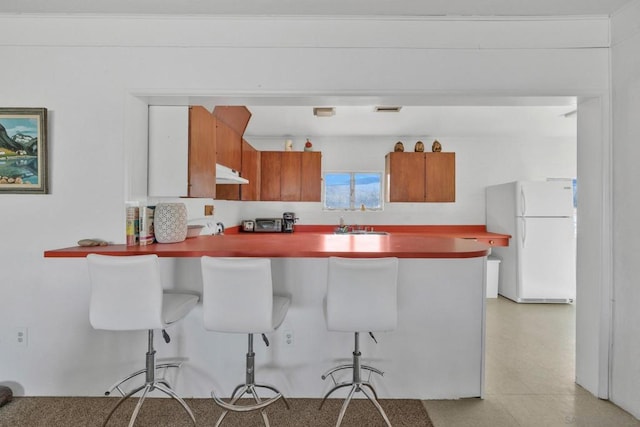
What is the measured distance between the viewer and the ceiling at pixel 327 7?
1.94m

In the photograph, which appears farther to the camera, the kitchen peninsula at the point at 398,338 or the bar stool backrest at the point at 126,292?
the kitchen peninsula at the point at 398,338

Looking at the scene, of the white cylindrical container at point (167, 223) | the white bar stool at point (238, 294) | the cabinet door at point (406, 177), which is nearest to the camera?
the white bar stool at point (238, 294)

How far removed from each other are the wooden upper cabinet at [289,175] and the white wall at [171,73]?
261cm

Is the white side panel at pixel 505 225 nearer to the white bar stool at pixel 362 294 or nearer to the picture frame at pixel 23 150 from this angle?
the white bar stool at pixel 362 294

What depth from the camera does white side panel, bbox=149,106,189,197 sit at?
2270mm

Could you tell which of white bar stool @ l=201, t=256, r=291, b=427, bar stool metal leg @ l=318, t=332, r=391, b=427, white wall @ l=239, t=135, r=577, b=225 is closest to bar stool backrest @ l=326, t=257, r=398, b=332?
bar stool metal leg @ l=318, t=332, r=391, b=427

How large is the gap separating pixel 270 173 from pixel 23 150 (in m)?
2.92

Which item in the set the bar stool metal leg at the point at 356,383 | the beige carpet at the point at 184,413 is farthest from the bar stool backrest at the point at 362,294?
the beige carpet at the point at 184,413

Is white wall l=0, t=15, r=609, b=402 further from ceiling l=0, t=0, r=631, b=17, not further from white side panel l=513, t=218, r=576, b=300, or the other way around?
white side panel l=513, t=218, r=576, b=300

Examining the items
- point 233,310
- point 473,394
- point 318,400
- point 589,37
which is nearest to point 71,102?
point 233,310

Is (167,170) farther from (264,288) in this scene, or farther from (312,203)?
(312,203)

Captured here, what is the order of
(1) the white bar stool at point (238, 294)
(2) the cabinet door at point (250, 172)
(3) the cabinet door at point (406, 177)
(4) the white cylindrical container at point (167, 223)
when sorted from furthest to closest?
(3) the cabinet door at point (406, 177), (2) the cabinet door at point (250, 172), (4) the white cylindrical container at point (167, 223), (1) the white bar stool at point (238, 294)

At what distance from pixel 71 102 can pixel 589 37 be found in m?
3.44

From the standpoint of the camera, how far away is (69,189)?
Answer: 6.88ft
